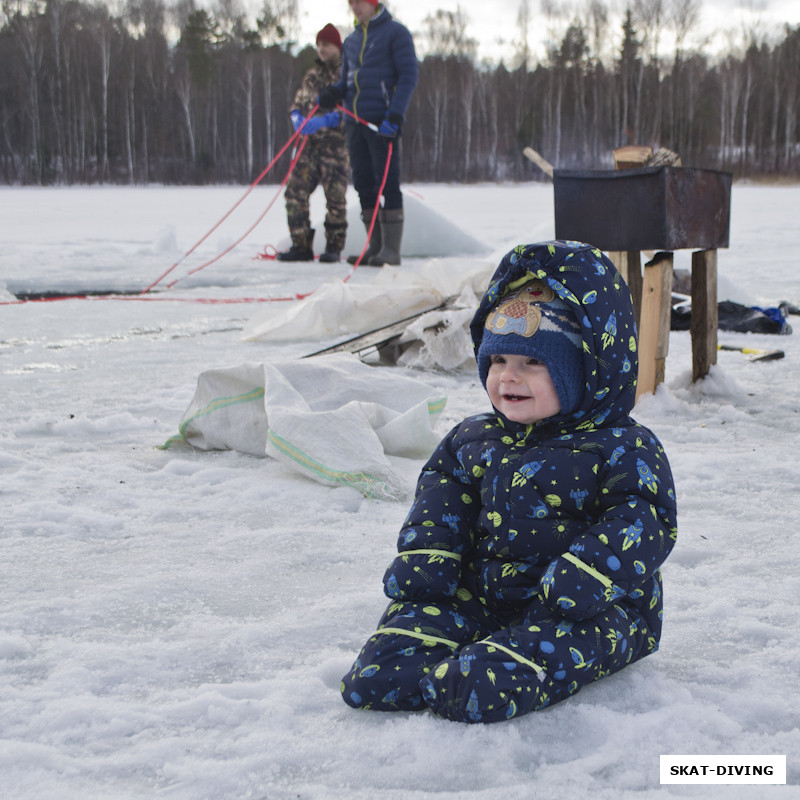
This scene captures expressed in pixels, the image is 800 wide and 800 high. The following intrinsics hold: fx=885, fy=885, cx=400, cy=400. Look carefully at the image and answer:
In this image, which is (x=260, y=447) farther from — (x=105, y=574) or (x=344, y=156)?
(x=344, y=156)

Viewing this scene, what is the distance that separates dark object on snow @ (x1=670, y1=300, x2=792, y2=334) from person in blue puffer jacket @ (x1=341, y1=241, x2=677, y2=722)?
325 cm

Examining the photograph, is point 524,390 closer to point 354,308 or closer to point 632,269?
point 632,269

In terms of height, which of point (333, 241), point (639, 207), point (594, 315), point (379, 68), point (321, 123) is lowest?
point (333, 241)

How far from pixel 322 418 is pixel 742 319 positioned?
3.02 meters

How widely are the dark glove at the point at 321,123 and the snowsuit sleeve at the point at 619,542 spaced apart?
6.63m

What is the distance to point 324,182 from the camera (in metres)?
7.78

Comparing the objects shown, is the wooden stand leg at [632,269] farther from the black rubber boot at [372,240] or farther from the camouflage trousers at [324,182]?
the camouflage trousers at [324,182]

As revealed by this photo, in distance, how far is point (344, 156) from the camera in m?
7.77

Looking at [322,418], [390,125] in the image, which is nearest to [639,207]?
[322,418]

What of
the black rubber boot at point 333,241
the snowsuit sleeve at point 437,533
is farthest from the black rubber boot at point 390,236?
the snowsuit sleeve at point 437,533

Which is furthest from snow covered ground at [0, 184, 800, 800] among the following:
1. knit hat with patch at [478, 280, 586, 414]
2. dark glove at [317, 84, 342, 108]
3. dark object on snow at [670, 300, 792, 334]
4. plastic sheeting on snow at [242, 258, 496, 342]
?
dark glove at [317, 84, 342, 108]

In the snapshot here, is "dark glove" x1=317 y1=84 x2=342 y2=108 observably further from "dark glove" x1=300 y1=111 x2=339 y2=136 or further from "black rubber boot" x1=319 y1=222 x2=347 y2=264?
"black rubber boot" x1=319 y1=222 x2=347 y2=264

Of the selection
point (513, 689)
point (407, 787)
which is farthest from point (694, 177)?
point (407, 787)

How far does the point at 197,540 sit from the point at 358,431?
0.58 meters
